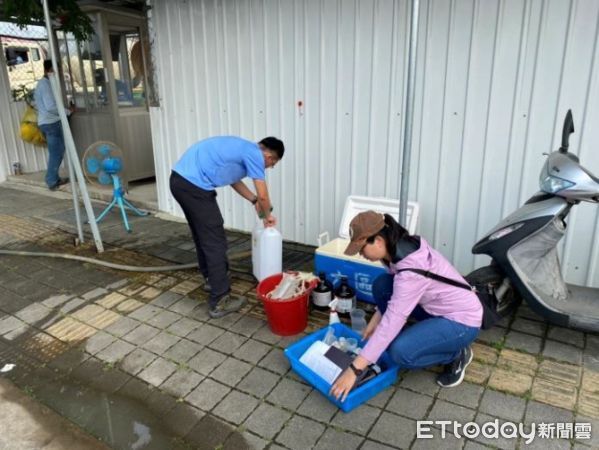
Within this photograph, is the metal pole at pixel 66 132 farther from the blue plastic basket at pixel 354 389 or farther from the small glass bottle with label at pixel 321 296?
the blue plastic basket at pixel 354 389

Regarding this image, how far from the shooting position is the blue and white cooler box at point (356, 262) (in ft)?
11.3

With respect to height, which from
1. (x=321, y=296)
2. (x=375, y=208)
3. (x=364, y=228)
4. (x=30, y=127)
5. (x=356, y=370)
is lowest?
(x=321, y=296)

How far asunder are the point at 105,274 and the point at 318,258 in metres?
2.16

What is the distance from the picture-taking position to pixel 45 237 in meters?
5.49

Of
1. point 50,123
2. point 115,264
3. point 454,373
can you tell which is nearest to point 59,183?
point 50,123

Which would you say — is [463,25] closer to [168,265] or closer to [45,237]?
[168,265]

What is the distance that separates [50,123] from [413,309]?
23.0 ft

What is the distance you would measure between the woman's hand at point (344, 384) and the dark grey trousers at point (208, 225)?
1429 millimetres

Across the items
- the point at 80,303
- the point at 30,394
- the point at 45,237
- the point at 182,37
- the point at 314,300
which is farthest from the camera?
the point at 45,237

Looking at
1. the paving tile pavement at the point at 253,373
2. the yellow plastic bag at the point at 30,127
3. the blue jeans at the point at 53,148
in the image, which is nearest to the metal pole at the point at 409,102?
the paving tile pavement at the point at 253,373

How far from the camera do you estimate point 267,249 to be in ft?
12.1

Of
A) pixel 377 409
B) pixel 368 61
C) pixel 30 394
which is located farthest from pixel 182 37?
pixel 377 409

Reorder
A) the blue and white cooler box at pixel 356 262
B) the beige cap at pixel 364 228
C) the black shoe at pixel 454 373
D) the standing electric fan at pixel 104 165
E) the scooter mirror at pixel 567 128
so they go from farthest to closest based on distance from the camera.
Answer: the standing electric fan at pixel 104 165, the blue and white cooler box at pixel 356 262, the scooter mirror at pixel 567 128, the black shoe at pixel 454 373, the beige cap at pixel 364 228

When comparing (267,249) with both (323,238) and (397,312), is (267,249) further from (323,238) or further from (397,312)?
(397,312)
